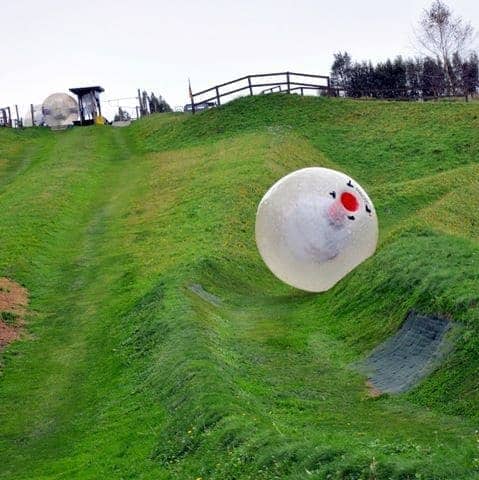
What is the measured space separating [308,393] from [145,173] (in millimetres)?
32743

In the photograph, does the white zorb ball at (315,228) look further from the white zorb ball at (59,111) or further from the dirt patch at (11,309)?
the white zorb ball at (59,111)

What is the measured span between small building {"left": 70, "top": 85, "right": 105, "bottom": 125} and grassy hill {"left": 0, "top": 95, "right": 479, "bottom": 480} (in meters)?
25.8

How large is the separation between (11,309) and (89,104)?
4894 centimetres

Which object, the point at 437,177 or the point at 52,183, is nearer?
the point at 437,177

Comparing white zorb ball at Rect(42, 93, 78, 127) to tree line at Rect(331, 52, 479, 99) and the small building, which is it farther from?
tree line at Rect(331, 52, 479, 99)

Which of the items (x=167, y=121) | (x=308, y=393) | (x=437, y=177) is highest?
(x=167, y=121)

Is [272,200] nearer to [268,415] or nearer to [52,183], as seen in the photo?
[268,415]

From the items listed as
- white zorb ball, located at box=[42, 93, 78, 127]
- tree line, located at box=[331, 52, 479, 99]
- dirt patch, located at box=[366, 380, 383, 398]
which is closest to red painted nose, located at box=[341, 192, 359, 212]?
dirt patch, located at box=[366, 380, 383, 398]

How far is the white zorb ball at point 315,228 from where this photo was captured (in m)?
23.1

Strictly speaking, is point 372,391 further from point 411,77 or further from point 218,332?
point 411,77

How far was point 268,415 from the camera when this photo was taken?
569 inches

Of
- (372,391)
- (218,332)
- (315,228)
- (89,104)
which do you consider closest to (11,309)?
(218,332)

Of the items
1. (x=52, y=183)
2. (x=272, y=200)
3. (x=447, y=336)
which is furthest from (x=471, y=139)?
(x=447, y=336)

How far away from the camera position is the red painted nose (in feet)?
77.5
